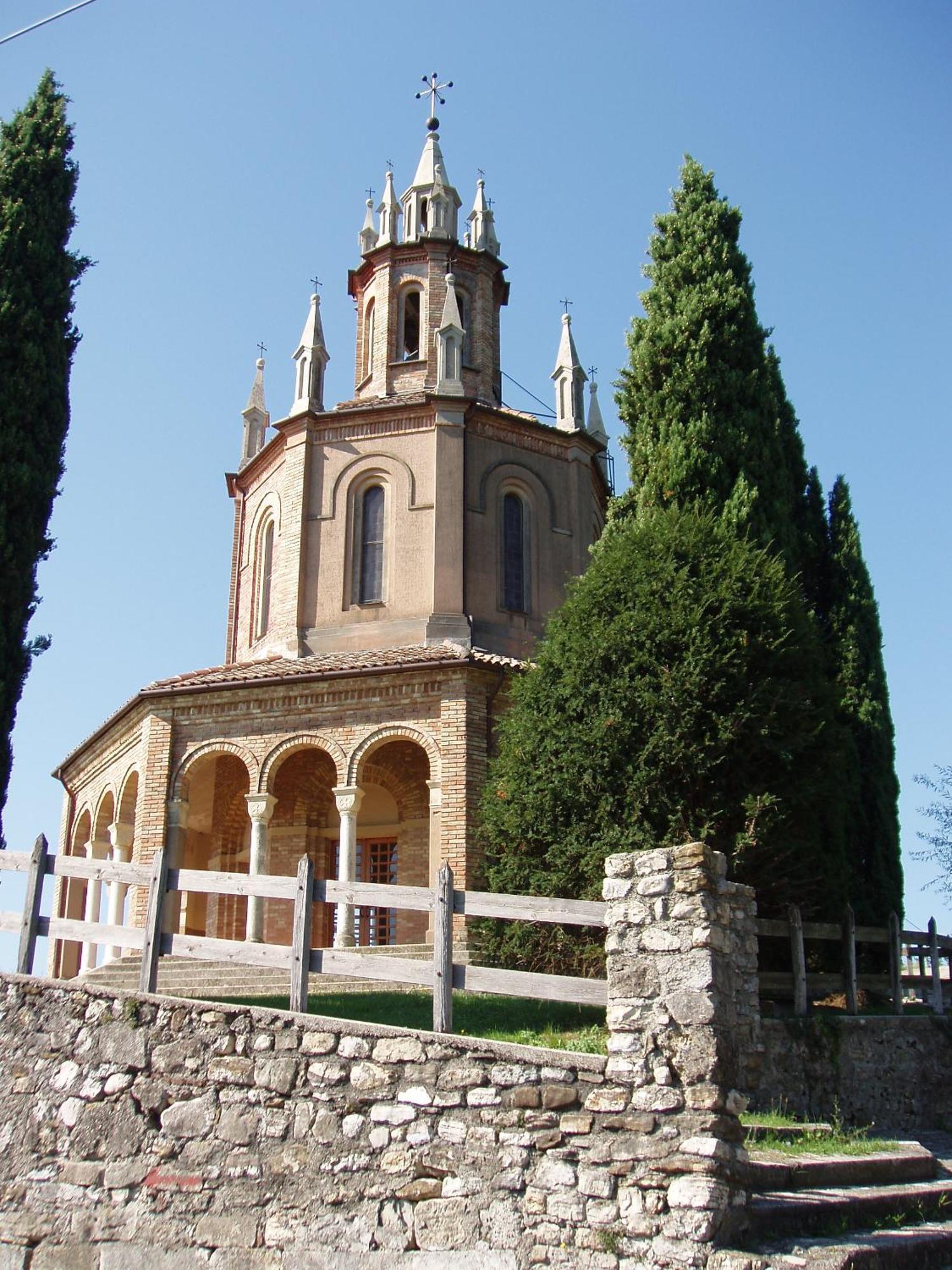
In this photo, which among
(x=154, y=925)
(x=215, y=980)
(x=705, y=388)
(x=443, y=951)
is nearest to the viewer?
(x=443, y=951)

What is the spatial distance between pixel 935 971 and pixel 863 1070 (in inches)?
105

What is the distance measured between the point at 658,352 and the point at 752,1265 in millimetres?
14683

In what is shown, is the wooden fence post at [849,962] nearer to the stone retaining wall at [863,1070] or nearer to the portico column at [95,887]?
the stone retaining wall at [863,1070]

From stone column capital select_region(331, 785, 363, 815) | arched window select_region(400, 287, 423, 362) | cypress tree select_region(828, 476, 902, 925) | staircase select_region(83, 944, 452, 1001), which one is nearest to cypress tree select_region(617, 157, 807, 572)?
cypress tree select_region(828, 476, 902, 925)

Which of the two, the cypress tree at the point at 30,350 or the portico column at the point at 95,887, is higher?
the cypress tree at the point at 30,350

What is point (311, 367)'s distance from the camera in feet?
85.7

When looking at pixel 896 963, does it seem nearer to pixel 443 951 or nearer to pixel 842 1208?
pixel 842 1208

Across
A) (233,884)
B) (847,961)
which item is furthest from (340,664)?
(233,884)

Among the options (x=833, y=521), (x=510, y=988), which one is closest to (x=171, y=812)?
(x=833, y=521)

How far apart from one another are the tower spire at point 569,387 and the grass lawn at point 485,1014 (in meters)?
14.1

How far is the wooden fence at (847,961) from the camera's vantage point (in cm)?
1405

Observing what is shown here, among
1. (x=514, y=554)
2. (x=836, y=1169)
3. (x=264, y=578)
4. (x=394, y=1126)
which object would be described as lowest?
(x=836, y=1169)

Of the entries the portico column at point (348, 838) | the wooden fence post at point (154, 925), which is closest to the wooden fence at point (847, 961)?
the wooden fence post at point (154, 925)

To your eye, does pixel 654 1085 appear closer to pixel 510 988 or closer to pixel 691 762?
pixel 510 988
